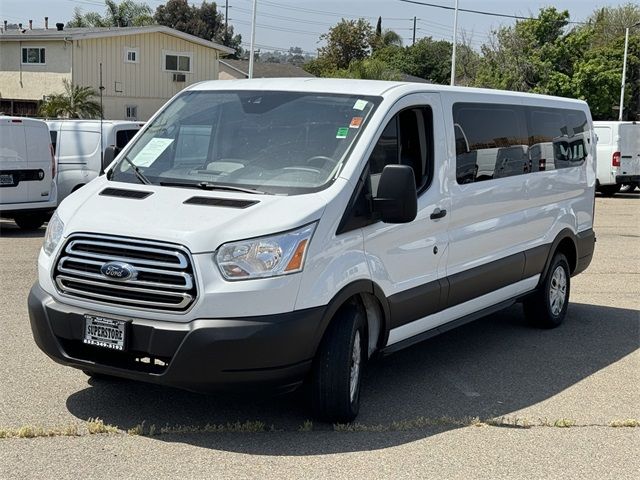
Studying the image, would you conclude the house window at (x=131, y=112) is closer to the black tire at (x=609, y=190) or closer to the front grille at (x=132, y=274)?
the black tire at (x=609, y=190)

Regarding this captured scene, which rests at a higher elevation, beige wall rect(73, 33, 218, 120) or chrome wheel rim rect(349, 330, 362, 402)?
beige wall rect(73, 33, 218, 120)

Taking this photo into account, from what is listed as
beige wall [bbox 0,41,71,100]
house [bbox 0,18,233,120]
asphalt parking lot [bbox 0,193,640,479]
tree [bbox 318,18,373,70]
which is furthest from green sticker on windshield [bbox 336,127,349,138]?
tree [bbox 318,18,373,70]

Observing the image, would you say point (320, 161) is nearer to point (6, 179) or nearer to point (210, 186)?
point (210, 186)

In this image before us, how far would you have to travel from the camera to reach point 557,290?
28.9 feet

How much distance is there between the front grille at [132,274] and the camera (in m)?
4.91

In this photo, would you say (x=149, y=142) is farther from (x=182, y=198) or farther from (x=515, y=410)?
(x=515, y=410)

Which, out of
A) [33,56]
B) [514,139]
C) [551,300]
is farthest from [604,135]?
[33,56]

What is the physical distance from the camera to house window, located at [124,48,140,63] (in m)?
38.3

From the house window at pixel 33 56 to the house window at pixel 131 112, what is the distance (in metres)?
3.86

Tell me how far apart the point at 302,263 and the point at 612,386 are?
304cm

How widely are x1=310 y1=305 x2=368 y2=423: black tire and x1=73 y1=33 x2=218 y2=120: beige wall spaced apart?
33.1m

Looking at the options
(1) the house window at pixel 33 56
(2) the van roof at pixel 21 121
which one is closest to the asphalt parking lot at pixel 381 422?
(2) the van roof at pixel 21 121

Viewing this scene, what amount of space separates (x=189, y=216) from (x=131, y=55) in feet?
115

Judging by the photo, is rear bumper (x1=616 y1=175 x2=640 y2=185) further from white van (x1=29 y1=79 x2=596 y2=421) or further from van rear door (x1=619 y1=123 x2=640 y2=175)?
white van (x1=29 y1=79 x2=596 y2=421)
